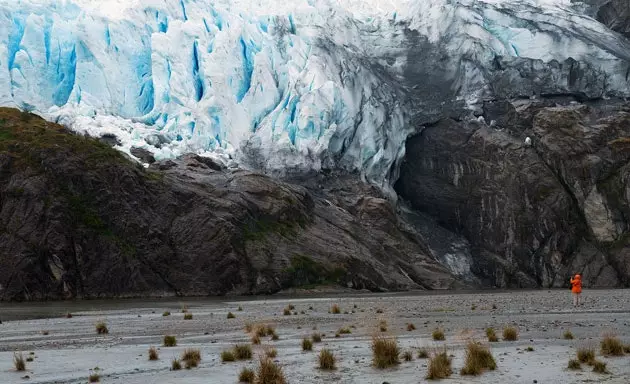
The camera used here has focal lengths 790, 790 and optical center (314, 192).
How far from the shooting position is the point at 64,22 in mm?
109312

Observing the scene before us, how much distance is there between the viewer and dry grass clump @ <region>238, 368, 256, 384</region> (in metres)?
15.2

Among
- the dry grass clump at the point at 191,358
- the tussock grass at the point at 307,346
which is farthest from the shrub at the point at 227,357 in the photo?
the tussock grass at the point at 307,346

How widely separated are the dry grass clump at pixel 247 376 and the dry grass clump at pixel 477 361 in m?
4.10

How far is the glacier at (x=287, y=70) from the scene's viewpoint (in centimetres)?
10669

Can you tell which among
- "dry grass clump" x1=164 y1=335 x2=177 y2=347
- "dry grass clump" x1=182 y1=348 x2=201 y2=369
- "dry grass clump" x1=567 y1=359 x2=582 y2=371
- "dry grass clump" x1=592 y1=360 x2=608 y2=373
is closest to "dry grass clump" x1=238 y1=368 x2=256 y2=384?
"dry grass clump" x1=182 y1=348 x2=201 y2=369

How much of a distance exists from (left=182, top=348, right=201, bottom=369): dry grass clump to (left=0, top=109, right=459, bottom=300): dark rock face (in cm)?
5912

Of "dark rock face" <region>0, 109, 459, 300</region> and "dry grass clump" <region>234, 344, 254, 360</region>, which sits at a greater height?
"dark rock face" <region>0, 109, 459, 300</region>

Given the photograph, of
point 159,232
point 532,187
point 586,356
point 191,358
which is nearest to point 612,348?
point 586,356

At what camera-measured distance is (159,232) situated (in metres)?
86.8

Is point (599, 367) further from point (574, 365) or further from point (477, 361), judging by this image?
point (477, 361)

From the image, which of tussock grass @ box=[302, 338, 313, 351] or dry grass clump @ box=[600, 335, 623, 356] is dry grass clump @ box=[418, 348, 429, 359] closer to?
tussock grass @ box=[302, 338, 313, 351]

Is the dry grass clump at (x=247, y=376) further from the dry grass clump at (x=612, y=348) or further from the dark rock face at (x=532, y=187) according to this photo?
the dark rock face at (x=532, y=187)

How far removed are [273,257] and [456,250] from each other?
4188 centimetres

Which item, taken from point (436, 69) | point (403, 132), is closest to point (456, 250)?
point (403, 132)
